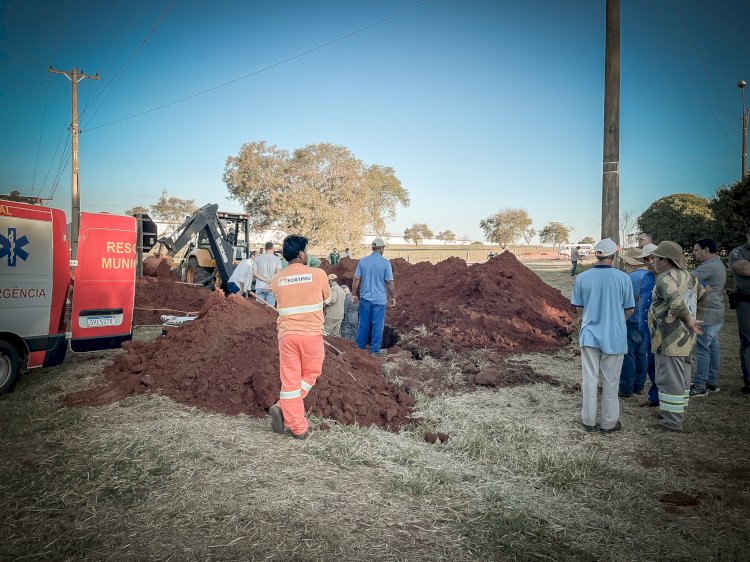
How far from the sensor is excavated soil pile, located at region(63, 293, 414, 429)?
5.64 metres

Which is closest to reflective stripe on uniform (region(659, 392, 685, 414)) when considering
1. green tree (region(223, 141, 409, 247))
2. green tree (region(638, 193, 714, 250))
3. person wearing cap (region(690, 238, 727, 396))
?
person wearing cap (region(690, 238, 727, 396))

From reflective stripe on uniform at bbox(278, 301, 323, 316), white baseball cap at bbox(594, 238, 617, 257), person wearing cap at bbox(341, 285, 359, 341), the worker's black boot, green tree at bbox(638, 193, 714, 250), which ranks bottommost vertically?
the worker's black boot

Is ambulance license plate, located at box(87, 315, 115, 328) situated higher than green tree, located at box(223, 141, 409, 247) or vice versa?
green tree, located at box(223, 141, 409, 247)

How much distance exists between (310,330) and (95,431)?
8.27ft

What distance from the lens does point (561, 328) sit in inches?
449

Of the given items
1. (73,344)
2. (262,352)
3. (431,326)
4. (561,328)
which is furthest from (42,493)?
(561,328)

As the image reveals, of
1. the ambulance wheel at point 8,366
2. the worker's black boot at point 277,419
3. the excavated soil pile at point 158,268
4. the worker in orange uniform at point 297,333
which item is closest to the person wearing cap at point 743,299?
the worker in orange uniform at point 297,333

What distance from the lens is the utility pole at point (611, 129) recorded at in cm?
757

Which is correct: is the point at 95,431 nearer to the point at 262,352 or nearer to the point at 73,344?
the point at 262,352

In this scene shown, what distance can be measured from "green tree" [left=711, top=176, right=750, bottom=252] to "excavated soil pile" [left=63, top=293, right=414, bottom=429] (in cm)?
1368

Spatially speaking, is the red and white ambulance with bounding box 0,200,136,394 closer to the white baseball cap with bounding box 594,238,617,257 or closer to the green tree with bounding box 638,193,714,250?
the white baseball cap with bounding box 594,238,617,257

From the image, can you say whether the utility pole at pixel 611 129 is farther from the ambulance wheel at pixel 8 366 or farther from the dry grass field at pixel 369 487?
the ambulance wheel at pixel 8 366

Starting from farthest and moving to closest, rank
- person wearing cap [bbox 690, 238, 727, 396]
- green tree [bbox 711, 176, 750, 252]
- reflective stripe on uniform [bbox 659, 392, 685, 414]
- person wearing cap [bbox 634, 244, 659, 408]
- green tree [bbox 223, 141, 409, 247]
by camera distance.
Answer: green tree [bbox 223, 141, 409, 247] < green tree [bbox 711, 176, 750, 252] < person wearing cap [bbox 690, 238, 727, 396] < person wearing cap [bbox 634, 244, 659, 408] < reflective stripe on uniform [bbox 659, 392, 685, 414]

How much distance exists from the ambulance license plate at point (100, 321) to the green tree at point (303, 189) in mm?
29028
